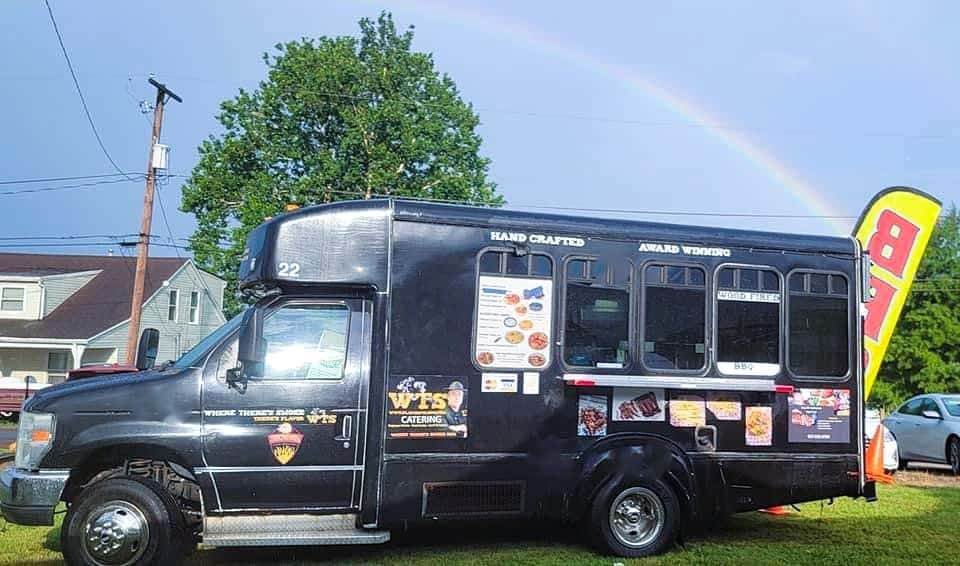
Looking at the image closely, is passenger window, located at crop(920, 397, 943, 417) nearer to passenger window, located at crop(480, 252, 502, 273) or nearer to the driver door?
passenger window, located at crop(480, 252, 502, 273)

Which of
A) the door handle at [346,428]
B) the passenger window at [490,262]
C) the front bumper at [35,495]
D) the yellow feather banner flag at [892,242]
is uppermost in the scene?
the yellow feather banner flag at [892,242]

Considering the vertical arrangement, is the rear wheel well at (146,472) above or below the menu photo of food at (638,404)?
below

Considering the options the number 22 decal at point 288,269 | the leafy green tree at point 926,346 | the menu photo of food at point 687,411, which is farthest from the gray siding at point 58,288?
the leafy green tree at point 926,346

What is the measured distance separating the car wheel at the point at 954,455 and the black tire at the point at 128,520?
1266cm

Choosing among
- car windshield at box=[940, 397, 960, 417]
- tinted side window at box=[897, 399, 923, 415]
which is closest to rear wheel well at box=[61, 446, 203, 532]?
car windshield at box=[940, 397, 960, 417]

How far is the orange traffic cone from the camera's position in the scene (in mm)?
8283

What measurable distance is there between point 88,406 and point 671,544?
4.91 meters

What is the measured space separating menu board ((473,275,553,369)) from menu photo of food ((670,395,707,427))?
1210mm

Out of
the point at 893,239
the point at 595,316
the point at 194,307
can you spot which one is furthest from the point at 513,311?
the point at 194,307

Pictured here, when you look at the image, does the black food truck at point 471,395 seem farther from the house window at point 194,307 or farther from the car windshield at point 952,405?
the house window at point 194,307

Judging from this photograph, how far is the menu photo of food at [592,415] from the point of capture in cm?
727

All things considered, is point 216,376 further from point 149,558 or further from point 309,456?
point 149,558

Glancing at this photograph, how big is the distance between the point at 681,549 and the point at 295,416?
357 centimetres

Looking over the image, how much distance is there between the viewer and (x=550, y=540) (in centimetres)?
798
